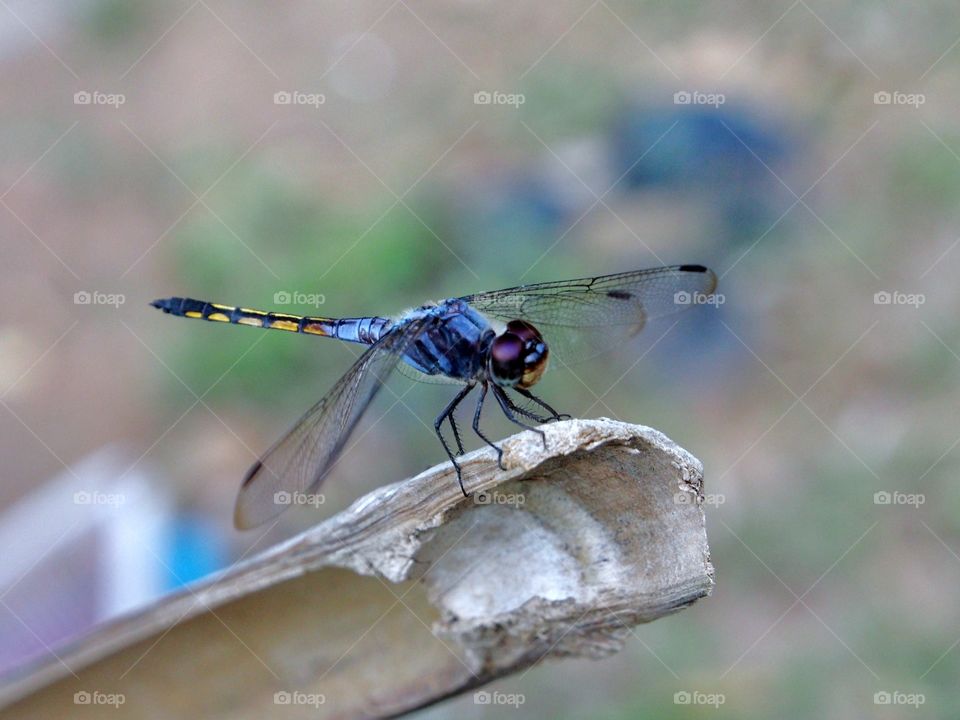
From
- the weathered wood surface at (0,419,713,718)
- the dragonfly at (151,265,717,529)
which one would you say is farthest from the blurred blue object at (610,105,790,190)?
the weathered wood surface at (0,419,713,718)

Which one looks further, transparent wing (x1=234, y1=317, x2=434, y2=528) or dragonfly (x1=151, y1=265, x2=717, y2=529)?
dragonfly (x1=151, y1=265, x2=717, y2=529)

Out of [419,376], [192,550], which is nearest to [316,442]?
[419,376]

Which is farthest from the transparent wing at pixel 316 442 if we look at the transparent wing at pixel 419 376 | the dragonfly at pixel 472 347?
the transparent wing at pixel 419 376

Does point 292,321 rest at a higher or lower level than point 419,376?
higher

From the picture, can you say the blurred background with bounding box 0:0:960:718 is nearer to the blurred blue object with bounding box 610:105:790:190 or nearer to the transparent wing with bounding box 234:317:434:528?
the blurred blue object with bounding box 610:105:790:190

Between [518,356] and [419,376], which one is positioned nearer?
[518,356]

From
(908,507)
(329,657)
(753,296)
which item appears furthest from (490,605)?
(753,296)

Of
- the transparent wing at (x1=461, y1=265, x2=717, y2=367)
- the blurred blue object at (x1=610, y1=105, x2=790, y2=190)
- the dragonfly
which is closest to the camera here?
the dragonfly

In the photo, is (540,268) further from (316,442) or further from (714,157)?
(316,442)
